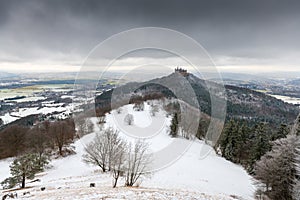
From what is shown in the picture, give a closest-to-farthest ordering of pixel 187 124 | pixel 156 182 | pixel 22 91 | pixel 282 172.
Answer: pixel 282 172
pixel 156 182
pixel 187 124
pixel 22 91

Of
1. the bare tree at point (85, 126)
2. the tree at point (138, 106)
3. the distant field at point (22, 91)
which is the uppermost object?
the bare tree at point (85, 126)

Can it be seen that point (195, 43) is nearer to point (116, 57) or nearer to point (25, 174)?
point (116, 57)

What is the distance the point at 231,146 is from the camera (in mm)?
36156

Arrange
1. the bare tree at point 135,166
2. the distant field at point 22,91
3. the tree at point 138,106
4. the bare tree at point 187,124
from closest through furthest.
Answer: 1. the bare tree at point 135,166
2. the bare tree at point 187,124
3. the tree at point 138,106
4. the distant field at point 22,91

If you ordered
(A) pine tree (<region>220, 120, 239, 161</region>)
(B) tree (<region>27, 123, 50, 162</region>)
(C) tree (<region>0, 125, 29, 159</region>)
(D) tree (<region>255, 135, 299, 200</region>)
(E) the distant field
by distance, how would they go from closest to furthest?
(D) tree (<region>255, 135, 299, 200</region>)
(B) tree (<region>27, 123, 50, 162</region>)
(C) tree (<region>0, 125, 29, 159</region>)
(A) pine tree (<region>220, 120, 239, 161</region>)
(E) the distant field

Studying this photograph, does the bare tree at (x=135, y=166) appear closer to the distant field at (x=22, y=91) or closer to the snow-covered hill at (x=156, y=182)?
the snow-covered hill at (x=156, y=182)

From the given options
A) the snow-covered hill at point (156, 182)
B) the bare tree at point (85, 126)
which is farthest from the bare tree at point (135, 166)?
the bare tree at point (85, 126)

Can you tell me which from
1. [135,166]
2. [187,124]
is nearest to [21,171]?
[135,166]

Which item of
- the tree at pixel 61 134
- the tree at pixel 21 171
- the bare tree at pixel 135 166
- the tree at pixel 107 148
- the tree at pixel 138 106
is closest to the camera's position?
the bare tree at pixel 135 166

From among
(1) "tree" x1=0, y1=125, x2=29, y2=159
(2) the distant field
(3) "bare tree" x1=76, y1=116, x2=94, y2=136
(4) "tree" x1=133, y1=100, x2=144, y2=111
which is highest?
(3) "bare tree" x1=76, y1=116, x2=94, y2=136

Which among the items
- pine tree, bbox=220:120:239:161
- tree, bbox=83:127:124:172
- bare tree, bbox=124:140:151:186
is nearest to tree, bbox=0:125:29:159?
tree, bbox=83:127:124:172

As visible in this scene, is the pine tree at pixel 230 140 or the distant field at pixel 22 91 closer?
the pine tree at pixel 230 140

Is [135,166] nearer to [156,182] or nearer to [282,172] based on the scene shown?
[156,182]

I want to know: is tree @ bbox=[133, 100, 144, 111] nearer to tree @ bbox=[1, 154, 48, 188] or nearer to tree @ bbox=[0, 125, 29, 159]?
tree @ bbox=[0, 125, 29, 159]
